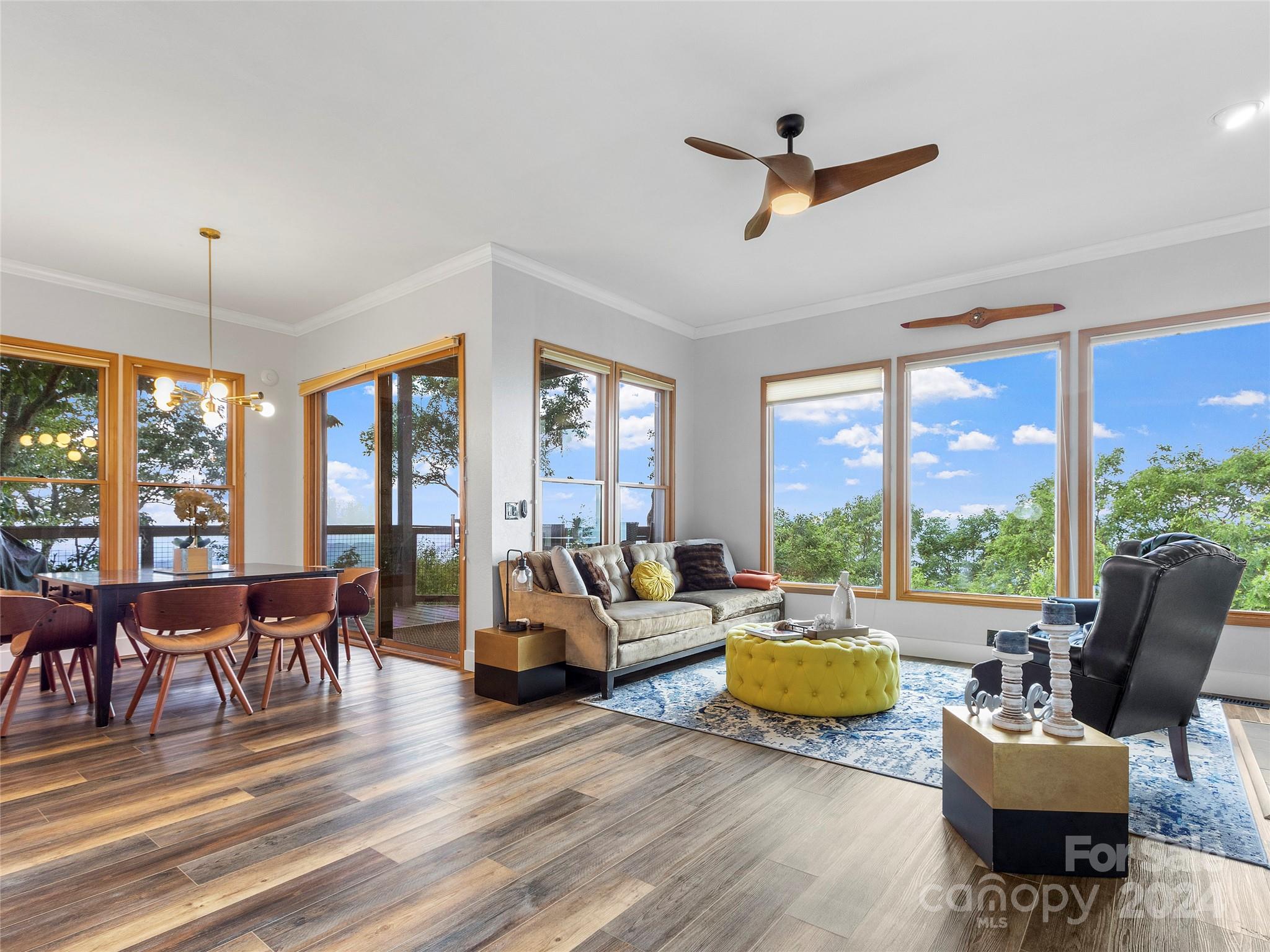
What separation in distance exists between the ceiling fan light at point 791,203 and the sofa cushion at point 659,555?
3.13m

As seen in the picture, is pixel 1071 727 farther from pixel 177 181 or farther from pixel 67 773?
pixel 177 181

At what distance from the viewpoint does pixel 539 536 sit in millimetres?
5184

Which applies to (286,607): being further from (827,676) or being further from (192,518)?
(827,676)

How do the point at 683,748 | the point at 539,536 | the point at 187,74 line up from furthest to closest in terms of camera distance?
the point at 539,536 → the point at 683,748 → the point at 187,74

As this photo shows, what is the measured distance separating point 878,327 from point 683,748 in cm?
411

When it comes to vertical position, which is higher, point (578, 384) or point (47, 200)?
point (47, 200)

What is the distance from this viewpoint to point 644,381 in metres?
6.29


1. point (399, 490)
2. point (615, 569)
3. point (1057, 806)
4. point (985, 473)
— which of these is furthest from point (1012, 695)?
point (399, 490)

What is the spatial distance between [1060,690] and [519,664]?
2766mm

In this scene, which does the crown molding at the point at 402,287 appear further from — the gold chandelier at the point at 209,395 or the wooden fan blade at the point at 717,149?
the wooden fan blade at the point at 717,149

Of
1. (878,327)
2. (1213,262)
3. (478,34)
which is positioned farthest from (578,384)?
(1213,262)

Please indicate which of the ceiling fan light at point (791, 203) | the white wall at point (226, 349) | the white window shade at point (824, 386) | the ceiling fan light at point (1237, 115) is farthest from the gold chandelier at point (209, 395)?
the ceiling fan light at point (1237, 115)

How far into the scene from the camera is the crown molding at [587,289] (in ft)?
16.1

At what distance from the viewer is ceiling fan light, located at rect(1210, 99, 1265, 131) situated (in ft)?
10.2
